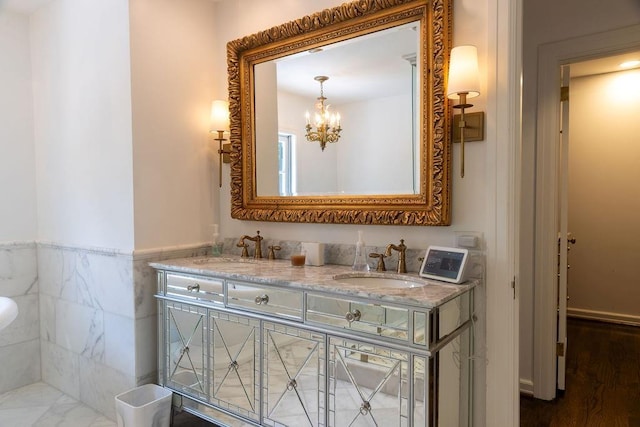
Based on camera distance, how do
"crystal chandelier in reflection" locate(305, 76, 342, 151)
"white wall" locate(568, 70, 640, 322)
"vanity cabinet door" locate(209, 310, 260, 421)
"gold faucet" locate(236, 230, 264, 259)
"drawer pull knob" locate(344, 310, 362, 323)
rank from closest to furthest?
"drawer pull knob" locate(344, 310, 362, 323), "vanity cabinet door" locate(209, 310, 260, 421), "crystal chandelier in reflection" locate(305, 76, 342, 151), "gold faucet" locate(236, 230, 264, 259), "white wall" locate(568, 70, 640, 322)

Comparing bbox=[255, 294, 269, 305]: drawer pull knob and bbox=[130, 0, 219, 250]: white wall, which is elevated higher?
bbox=[130, 0, 219, 250]: white wall

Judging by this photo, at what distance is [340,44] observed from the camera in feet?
7.26

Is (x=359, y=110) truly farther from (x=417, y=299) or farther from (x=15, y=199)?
(x=15, y=199)

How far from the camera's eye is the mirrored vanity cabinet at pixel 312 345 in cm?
149

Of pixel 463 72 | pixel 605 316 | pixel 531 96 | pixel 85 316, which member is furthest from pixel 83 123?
pixel 605 316

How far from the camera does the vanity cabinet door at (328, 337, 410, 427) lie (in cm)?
150

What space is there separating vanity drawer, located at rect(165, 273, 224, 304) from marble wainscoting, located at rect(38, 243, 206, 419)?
9.1 inches

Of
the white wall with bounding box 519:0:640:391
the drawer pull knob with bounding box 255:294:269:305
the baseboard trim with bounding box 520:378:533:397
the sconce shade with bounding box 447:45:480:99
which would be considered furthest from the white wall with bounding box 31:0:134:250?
the baseboard trim with bounding box 520:378:533:397

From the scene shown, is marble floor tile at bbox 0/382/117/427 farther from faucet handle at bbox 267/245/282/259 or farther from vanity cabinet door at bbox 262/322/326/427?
faucet handle at bbox 267/245/282/259

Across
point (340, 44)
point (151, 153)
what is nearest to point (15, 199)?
point (151, 153)

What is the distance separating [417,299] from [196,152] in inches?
70.8

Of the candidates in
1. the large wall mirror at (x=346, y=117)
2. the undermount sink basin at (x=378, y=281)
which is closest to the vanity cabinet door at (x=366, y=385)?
the undermount sink basin at (x=378, y=281)

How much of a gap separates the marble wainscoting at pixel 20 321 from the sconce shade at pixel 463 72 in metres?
3.00

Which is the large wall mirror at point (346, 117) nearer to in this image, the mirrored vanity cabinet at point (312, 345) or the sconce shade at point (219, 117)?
the sconce shade at point (219, 117)
